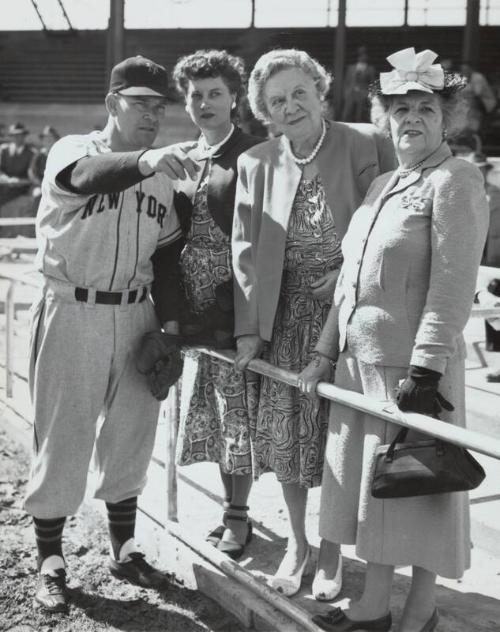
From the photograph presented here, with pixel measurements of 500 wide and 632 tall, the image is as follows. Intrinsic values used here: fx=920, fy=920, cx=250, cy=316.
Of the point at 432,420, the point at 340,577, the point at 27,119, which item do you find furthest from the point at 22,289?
the point at 27,119

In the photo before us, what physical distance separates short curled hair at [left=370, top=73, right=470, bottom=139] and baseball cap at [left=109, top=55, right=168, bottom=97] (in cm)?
90

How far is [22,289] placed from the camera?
10.7 meters

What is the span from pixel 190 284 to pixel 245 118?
39.4ft

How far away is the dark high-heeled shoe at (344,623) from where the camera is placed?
9.44 ft

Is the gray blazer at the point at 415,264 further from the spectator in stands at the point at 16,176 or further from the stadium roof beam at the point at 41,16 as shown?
the stadium roof beam at the point at 41,16

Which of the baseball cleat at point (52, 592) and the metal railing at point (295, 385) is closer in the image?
the metal railing at point (295, 385)

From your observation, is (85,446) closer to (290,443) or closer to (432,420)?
(290,443)

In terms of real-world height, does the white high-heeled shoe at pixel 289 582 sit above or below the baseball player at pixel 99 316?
below

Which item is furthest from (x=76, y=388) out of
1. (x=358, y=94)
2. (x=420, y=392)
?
(x=358, y=94)

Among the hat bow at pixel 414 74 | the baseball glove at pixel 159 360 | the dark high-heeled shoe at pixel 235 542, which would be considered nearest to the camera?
the hat bow at pixel 414 74

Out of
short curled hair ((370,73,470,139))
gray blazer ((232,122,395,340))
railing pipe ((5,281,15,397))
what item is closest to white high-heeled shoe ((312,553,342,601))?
gray blazer ((232,122,395,340))

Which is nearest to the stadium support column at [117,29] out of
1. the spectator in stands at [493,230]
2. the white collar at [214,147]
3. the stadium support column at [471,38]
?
the stadium support column at [471,38]

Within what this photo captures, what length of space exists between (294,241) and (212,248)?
1.52ft

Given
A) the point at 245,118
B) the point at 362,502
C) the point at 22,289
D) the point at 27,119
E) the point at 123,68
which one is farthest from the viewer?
the point at 27,119
